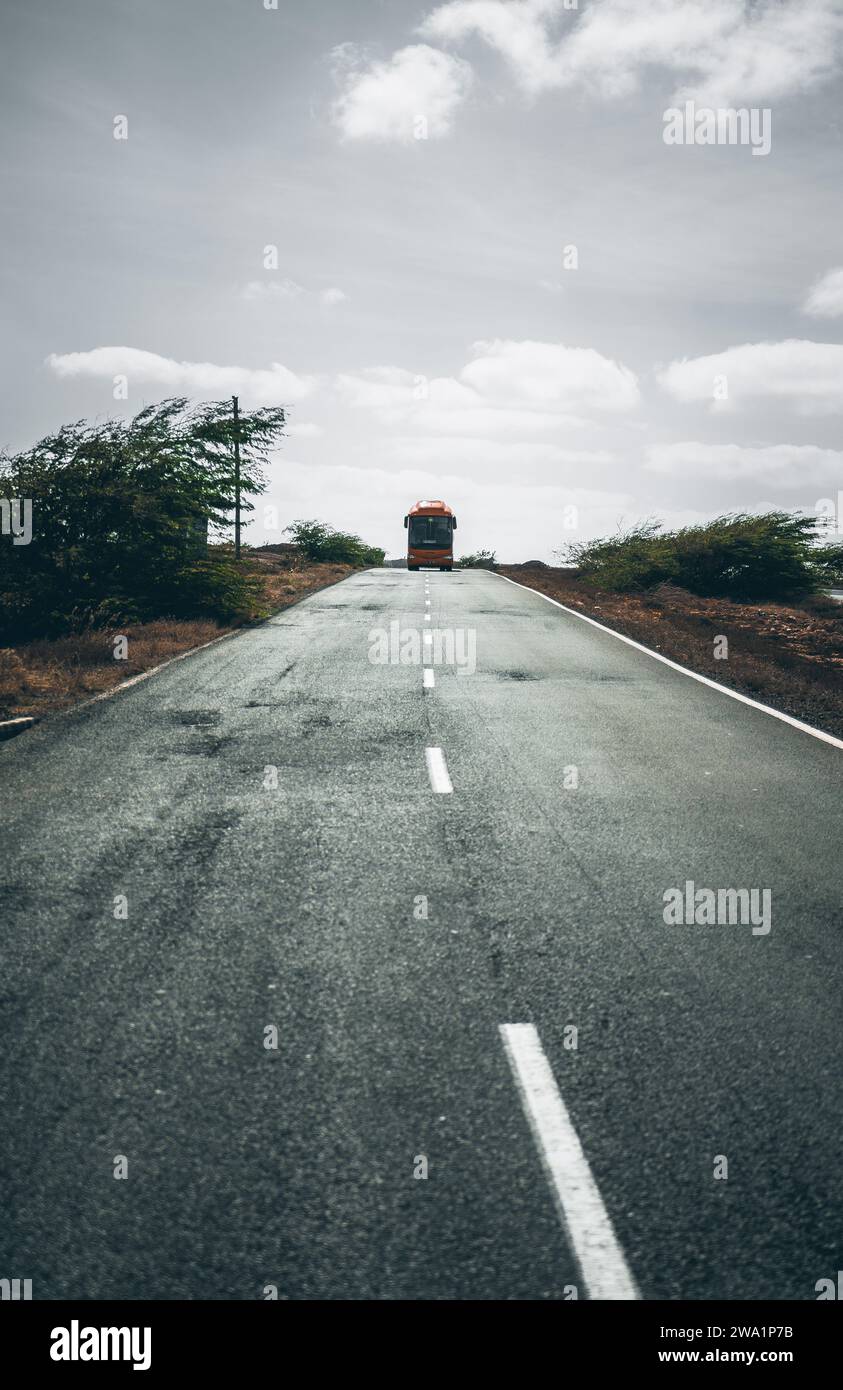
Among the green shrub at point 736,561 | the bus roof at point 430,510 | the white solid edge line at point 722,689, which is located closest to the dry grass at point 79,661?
the white solid edge line at point 722,689

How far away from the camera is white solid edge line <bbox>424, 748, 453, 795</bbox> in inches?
328

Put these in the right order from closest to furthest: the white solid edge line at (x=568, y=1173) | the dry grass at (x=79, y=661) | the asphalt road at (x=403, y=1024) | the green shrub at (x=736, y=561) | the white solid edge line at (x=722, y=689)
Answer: the white solid edge line at (x=568, y=1173) → the asphalt road at (x=403, y=1024) → the white solid edge line at (x=722, y=689) → the dry grass at (x=79, y=661) → the green shrub at (x=736, y=561)

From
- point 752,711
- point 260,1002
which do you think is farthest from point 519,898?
point 752,711

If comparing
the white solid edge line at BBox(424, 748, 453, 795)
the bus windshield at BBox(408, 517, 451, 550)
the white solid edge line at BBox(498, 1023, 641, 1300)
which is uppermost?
the bus windshield at BBox(408, 517, 451, 550)

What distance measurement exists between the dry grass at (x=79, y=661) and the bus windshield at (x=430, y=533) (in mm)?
32929

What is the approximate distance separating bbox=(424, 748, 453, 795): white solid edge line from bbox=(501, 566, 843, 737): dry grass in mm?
4638

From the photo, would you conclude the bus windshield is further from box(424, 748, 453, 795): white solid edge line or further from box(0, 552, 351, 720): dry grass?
box(424, 748, 453, 795): white solid edge line

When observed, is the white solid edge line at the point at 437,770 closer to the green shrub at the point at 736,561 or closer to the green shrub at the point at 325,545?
the green shrub at the point at 736,561

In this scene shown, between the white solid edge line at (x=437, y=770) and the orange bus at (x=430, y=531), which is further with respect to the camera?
the orange bus at (x=430, y=531)

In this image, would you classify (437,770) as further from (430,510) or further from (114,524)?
(430,510)

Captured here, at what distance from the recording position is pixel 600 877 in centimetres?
607

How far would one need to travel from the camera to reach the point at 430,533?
177 feet

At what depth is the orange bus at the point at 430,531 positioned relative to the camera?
5359 cm

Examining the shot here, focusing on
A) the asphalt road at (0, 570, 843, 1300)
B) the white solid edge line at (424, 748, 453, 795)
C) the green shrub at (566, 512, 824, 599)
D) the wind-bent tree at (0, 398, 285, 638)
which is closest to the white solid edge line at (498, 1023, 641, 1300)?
the asphalt road at (0, 570, 843, 1300)
